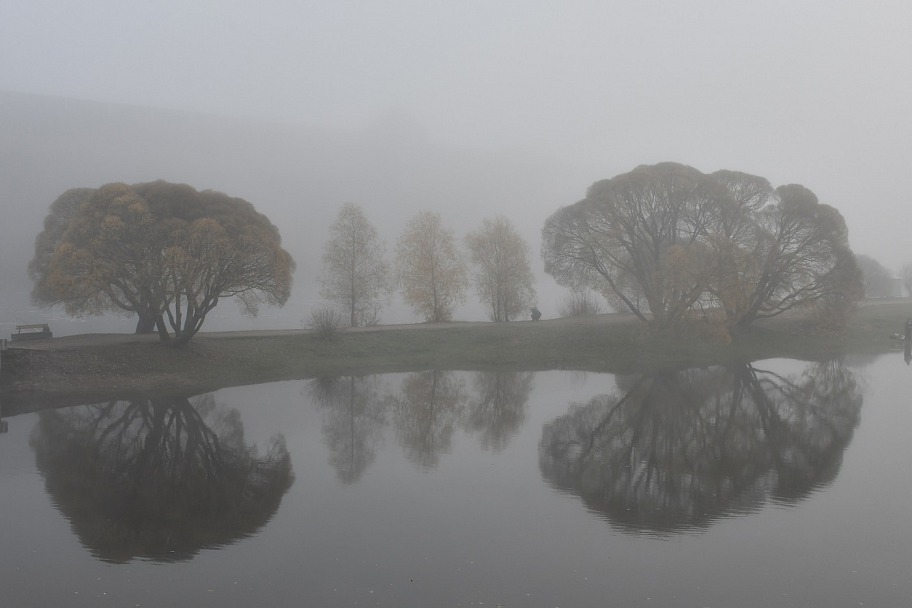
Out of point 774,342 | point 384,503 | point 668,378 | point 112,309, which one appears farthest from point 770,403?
point 112,309

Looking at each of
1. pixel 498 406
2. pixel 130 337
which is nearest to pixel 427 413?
pixel 498 406

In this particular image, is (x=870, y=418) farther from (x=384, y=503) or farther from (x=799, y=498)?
(x=384, y=503)

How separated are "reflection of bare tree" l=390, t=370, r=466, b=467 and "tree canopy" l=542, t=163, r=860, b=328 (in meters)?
12.8

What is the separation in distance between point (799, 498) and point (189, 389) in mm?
17932

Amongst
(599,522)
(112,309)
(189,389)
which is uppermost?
(112,309)

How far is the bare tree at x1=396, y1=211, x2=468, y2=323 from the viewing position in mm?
39750

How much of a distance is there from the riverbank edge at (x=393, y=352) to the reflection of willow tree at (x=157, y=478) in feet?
15.0

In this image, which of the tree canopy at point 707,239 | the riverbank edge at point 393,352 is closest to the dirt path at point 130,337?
the riverbank edge at point 393,352

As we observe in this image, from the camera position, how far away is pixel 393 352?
29.2 metres

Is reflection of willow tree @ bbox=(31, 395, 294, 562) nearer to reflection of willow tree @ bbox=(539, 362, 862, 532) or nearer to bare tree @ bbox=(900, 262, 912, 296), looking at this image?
reflection of willow tree @ bbox=(539, 362, 862, 532)

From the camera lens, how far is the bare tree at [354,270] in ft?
124

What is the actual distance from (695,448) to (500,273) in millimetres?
30214

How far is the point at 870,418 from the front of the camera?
1625cm

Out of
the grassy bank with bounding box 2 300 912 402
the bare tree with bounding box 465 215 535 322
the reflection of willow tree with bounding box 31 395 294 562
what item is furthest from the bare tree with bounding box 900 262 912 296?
the reflection of willow tree with bounding box 31 395 294 562
